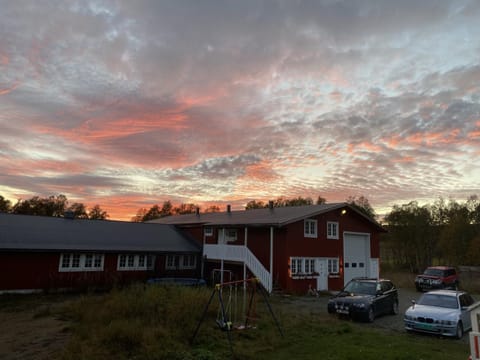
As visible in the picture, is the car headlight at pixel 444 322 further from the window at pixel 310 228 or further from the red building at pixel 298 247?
the window at pixel 310 228

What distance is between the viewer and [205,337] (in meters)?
10.5

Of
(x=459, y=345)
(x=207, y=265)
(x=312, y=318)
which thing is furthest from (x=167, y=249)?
(x=459, y=345)

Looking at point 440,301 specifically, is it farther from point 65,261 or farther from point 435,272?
point 65,261

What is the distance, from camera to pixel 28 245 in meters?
20.7

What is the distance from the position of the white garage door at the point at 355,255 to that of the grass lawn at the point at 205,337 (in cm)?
1371

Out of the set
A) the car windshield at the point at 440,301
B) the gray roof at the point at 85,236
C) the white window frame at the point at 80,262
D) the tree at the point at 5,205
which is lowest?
the car windshield at the point at 440,301

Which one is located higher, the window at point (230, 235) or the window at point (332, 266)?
the window at point (230, 235)

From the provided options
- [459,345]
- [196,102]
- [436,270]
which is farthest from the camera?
[436,270]

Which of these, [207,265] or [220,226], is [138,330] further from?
[207,265]

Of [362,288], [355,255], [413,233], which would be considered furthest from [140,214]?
[362,288]

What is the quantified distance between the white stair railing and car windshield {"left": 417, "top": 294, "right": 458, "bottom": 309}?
9944 millimetres

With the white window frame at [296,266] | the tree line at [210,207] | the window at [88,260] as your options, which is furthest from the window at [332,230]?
the tree line at [210,207]

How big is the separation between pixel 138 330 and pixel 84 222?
755 inches

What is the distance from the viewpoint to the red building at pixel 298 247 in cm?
2309
